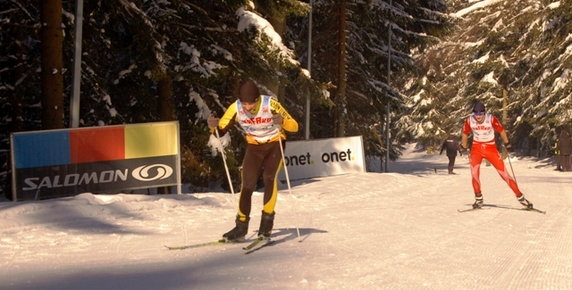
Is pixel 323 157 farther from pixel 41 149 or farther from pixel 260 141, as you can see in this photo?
pixel 260 141

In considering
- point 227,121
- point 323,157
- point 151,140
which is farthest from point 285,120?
point 323,157

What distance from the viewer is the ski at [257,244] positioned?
6311 millimetres

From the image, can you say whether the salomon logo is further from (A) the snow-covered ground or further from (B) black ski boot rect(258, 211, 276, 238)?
(B) black ski boot rect(258, 211, 276, 238)

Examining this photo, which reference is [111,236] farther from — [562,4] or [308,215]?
[562,4]

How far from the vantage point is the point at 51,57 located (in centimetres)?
1053

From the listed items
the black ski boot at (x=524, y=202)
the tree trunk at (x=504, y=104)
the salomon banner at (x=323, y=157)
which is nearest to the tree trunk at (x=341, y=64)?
the salomon banner at (x=323, y=157)

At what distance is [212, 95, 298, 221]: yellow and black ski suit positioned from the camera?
6691 mm

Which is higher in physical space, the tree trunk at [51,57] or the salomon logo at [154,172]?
the tree trunk at [51,57]

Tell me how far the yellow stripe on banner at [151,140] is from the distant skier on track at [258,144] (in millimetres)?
4416

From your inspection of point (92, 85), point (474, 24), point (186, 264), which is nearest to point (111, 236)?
point (186, 264)

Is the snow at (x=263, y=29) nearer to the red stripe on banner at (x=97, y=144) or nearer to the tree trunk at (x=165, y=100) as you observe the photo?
the tree trunk at (x=165, y=100)

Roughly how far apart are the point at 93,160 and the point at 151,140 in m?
1.11

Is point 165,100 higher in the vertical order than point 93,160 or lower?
higher

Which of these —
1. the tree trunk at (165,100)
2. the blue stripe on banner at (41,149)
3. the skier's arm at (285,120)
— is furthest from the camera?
the tree trunk at (165,100)
